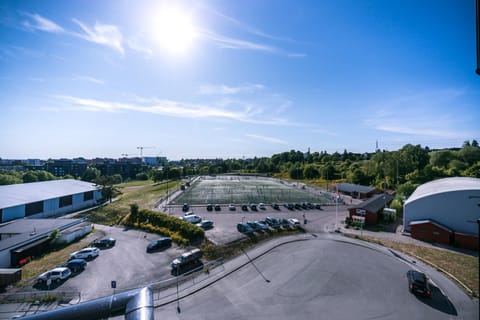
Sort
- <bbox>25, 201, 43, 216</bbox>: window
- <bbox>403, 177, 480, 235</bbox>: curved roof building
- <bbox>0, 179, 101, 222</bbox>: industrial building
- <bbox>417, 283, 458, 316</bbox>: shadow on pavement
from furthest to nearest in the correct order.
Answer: <bbox>25, 201, 43, 216</bbox>: window, <bbox>0, 179, 101, 222</bbox>: industrial building, <bbox>403, 177, 480, 235</bbox>: curved roof building, <bbox>417, 283, 458, 316</bbox>: shadow on pavement

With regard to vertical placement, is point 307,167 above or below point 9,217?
above

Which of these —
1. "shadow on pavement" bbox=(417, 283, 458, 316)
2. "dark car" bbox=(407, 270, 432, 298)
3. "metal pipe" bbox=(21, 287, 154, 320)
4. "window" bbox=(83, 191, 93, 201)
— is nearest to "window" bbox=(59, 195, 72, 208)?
"window" bbox=(83, 191, 93, 201)

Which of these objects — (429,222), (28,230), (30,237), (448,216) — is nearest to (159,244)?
(30,237)

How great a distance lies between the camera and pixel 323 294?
40.5ft

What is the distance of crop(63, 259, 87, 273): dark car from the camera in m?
Answer: 15.7

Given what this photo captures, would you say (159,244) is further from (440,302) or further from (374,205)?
(374,205)

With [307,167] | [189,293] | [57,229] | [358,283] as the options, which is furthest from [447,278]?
[307,167]

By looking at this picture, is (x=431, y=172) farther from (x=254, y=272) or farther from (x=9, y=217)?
(x=9, y=217)

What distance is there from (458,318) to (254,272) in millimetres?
10770

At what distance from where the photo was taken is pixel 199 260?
1719cm

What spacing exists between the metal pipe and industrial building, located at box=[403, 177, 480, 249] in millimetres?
26451

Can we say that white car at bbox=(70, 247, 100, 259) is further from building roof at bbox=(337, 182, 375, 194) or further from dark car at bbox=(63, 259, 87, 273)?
building roof at bbox=(337, 182, 375, 194)

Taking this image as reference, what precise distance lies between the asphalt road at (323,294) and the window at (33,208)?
2936 cm

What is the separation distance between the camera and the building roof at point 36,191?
2835cm
